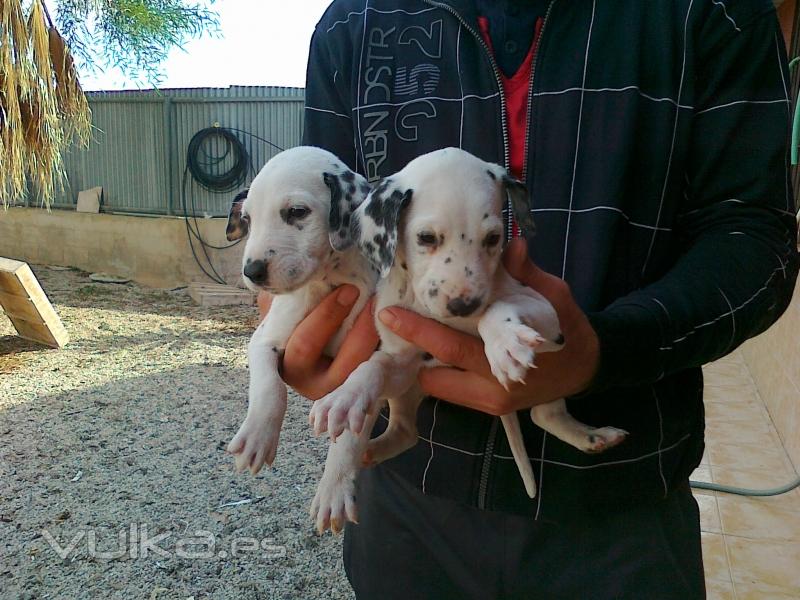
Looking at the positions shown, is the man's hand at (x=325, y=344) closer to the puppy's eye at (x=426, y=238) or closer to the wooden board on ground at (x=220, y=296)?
the puppy's eye at (x=426, y=238)

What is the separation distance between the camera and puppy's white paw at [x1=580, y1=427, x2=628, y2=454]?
163 centimetres

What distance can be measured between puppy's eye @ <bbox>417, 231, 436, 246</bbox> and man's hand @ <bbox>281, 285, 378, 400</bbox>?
0.78 feet

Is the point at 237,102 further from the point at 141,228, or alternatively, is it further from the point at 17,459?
the point at 17,459

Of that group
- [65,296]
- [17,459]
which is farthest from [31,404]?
[65,296]

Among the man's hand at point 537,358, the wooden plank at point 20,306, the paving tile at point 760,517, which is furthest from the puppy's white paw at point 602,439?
the wooden plank at point 20,306

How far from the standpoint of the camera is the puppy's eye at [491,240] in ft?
5.40

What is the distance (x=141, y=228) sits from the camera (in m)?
11.7

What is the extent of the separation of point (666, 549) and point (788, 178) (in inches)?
35.9

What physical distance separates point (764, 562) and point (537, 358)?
333cm

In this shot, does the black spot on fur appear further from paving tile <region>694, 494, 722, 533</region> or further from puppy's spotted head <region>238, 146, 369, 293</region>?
paving tile <region>694, 494, 722, 533</region>

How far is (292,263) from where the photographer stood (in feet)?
5.93

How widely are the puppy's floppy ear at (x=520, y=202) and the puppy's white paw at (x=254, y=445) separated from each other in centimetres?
81

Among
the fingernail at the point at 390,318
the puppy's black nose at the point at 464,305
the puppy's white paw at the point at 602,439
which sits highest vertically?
the puppy's black nose at the point at 464,305

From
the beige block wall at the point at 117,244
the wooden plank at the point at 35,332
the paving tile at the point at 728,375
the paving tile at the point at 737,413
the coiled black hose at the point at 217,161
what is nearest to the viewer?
the paving tile at the point at 737,413
